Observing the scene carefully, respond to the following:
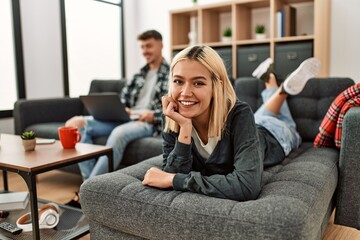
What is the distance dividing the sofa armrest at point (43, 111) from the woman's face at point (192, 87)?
181 cm

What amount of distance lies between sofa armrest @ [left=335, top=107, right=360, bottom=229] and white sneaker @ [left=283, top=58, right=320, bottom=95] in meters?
0.48

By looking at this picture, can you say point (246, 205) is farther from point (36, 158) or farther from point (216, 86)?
point (36, 158)

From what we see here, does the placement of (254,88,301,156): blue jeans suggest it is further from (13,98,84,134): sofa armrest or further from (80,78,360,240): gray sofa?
(13,98,84,134): sofa armrest

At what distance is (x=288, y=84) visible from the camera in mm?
1982

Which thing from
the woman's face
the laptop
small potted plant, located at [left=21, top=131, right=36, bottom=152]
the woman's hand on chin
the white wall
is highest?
the white wall

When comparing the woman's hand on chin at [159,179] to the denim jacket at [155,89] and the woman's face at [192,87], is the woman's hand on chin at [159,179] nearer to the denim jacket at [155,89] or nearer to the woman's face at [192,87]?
the woman's face at [192,87]

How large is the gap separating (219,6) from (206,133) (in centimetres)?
Answer: 227

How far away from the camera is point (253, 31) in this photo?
3.37 metres

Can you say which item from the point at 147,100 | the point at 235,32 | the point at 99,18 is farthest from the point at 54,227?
the point at 99,18

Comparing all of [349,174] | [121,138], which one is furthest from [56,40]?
[349,174]

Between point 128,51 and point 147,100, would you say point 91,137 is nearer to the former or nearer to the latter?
point 147,100

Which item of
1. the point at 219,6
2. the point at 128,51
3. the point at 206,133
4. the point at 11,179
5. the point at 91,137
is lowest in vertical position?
the point at 11,179

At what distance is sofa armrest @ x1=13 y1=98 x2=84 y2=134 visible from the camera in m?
2.59

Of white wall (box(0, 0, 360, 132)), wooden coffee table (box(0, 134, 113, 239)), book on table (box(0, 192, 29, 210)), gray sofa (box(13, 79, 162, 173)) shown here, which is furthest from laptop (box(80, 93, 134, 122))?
white wall (box(0, 0, 360, 132))
